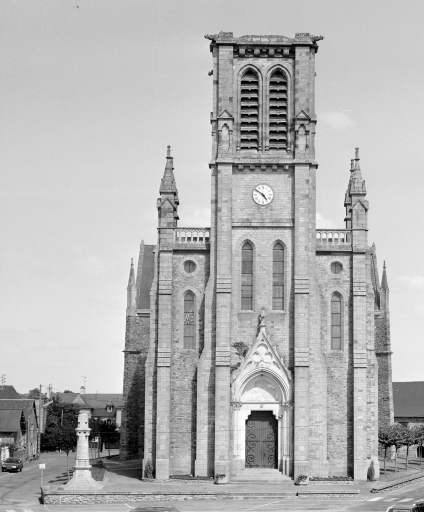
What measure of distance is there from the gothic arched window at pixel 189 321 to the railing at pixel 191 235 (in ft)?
9.74

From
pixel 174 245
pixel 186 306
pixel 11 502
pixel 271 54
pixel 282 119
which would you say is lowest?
pixel 11 502

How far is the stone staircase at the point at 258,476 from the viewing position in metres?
43.5

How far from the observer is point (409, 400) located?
264 ft

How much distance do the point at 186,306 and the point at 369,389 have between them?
10.7m

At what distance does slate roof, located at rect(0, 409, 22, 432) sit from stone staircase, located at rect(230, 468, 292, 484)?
1353 inches

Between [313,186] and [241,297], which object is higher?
[313,186]

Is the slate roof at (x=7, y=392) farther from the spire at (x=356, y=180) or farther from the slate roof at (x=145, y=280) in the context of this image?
the spire at (x=356, y=180)

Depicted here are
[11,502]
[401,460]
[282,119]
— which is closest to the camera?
[11,502]

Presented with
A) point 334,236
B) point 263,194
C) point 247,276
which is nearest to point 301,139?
point 263,194

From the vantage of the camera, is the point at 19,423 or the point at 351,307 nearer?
the point at 351,307

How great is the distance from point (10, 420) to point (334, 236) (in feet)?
130

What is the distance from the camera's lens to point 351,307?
45344 mm

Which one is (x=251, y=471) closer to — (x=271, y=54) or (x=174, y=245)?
(x=174, y=245)

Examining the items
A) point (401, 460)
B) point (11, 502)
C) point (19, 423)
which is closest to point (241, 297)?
point (11, 502)
